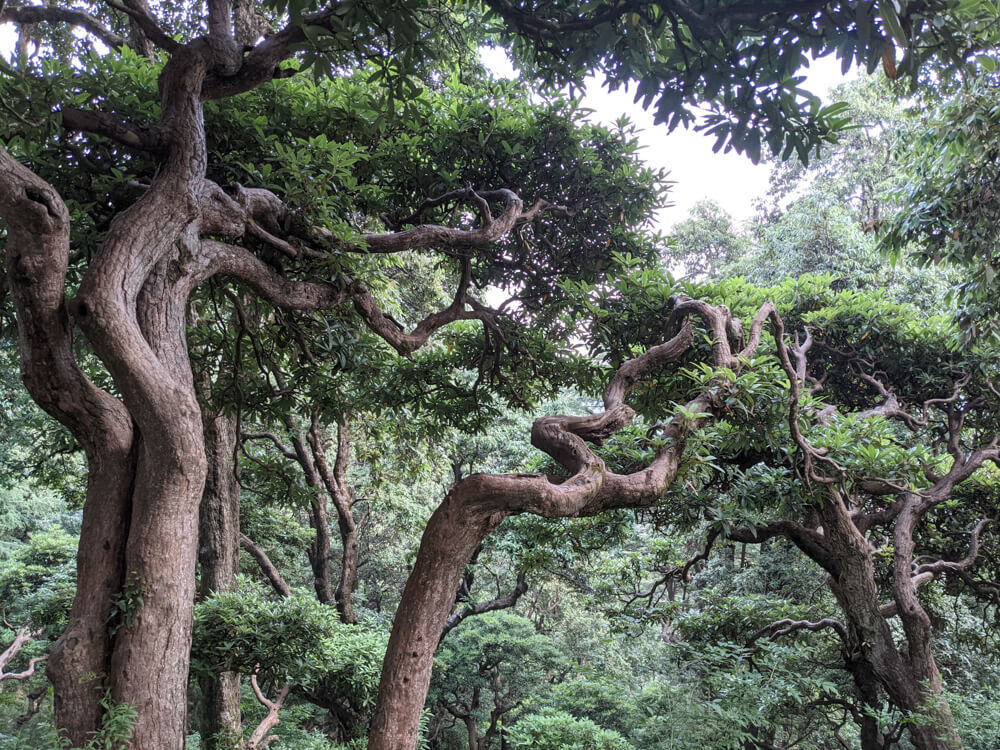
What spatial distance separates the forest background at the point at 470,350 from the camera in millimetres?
1952

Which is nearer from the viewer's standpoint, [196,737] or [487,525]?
[487,525]

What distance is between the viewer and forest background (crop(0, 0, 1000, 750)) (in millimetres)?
1952

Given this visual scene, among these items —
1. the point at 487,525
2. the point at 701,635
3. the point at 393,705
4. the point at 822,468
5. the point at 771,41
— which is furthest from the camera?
the point at 701,635

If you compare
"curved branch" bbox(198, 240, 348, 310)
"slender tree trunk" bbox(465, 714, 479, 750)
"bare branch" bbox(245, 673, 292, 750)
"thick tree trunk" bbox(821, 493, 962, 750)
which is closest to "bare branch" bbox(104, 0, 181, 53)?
"curved branch" bbox(198, 240, 348, 310)

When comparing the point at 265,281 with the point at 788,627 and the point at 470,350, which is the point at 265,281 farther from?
the point at 788,627

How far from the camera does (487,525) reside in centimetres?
201

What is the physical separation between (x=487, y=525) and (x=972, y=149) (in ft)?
13.0

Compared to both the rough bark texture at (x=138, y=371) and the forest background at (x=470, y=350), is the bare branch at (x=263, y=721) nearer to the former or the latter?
the forest background at (x=470, y=350)

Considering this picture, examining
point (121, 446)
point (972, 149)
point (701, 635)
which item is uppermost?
point (972, 149)

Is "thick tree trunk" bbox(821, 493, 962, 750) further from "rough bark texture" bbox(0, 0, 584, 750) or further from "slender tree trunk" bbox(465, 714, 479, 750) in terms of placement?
"slender tree trunk" bbox(465, 714, 479, 750)

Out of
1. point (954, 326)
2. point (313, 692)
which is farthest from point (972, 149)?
point (313, 692)

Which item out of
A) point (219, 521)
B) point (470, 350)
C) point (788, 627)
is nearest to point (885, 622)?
point (788, 627)

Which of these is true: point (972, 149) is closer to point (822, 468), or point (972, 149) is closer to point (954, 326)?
point (954, 326)

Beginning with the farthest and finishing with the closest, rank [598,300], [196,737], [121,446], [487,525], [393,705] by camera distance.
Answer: [196,737] → [598,300] → [121,446] → [487,525] → [393,705]
